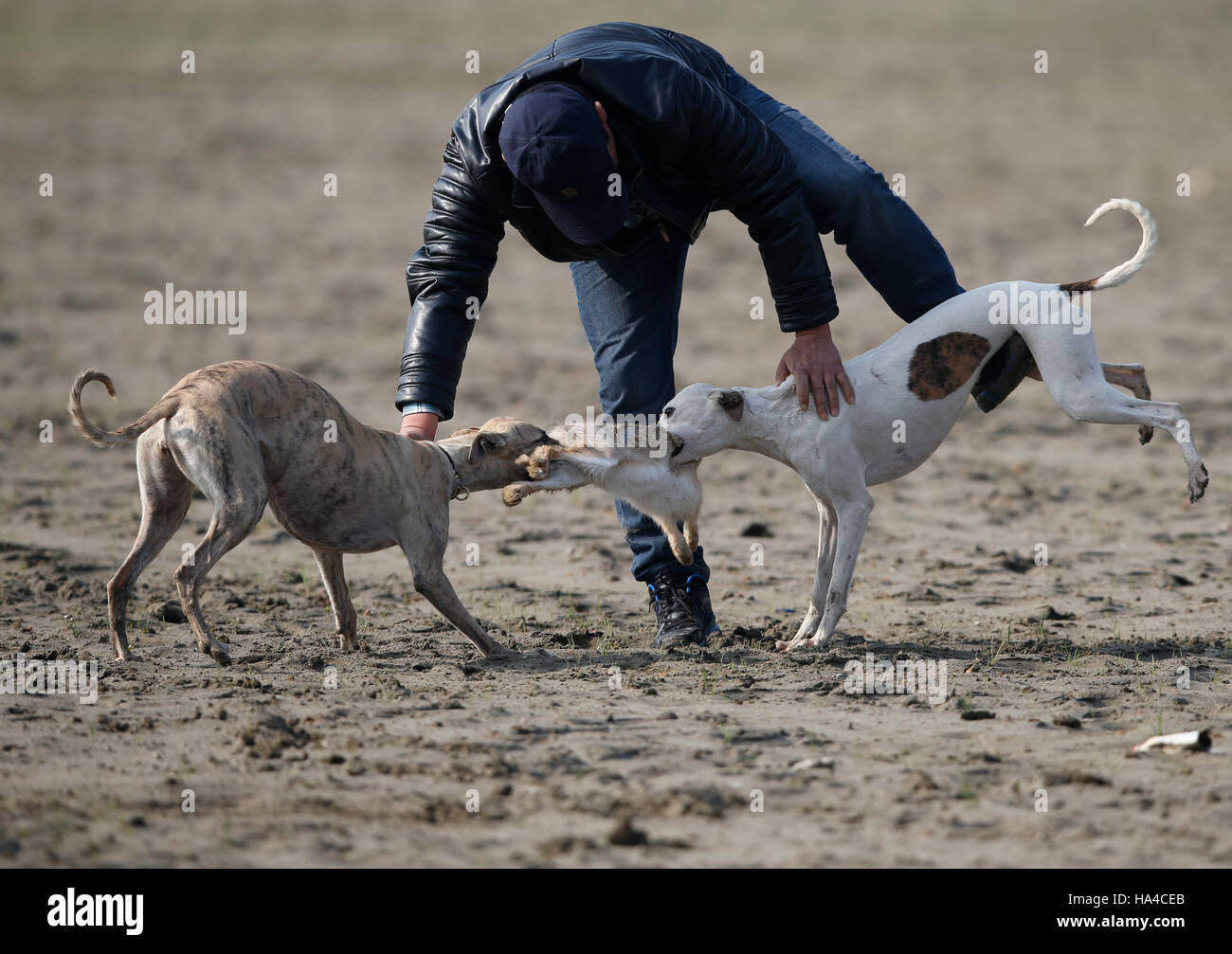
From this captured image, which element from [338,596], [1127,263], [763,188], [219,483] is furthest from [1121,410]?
[219,483]

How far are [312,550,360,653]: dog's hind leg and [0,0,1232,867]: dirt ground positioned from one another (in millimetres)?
198

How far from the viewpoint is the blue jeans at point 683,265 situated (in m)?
5.44

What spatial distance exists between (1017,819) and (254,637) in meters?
3.45

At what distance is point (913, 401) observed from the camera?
554 centimetres

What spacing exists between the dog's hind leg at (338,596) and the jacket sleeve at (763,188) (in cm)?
211

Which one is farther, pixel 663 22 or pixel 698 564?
pixel 663 22

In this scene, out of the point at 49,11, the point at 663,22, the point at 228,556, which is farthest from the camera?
the point at 49,11

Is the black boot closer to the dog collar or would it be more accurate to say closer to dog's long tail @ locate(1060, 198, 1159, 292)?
the dog collar

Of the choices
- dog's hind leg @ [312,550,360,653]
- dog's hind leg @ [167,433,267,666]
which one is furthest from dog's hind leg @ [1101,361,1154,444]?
dog's hind leg @ [167,433,267,666]

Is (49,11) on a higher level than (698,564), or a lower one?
higher

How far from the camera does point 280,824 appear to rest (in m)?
3.92

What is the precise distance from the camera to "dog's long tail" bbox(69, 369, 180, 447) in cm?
538
